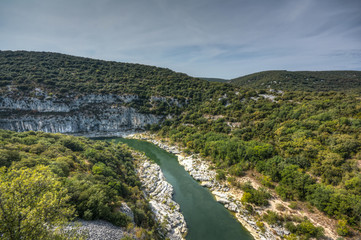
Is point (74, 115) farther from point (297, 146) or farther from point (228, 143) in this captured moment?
point (297, 146)

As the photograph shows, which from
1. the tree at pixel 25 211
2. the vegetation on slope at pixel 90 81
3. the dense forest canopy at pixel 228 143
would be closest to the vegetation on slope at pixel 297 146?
the dense forest canopy at pixel 228 143

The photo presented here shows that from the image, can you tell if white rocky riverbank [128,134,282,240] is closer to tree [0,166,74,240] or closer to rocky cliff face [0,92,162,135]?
tree [0,166,74,240]

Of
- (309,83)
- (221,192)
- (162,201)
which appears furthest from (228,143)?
(309,83)

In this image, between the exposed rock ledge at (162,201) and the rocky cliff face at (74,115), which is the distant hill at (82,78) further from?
the exposed rock ledge at (162,201)

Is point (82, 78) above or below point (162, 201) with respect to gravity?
above

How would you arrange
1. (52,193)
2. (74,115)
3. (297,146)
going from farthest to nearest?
(74,115) → (297,146) → (52,193)

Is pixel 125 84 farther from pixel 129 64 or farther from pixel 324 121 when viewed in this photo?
pixel 324 121
